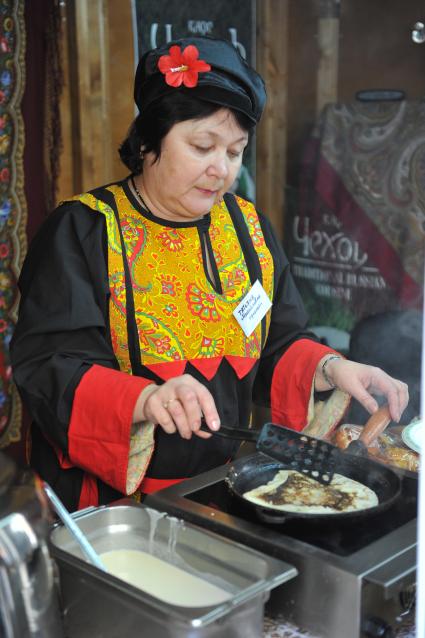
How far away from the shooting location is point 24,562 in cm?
80

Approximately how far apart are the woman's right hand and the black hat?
620mm

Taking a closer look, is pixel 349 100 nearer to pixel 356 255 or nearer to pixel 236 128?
pixel 356 255

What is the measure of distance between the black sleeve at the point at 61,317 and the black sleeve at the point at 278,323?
43 centimetres

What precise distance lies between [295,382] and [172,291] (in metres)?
0.36

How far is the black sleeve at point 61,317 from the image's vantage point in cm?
160

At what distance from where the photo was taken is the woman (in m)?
1.59

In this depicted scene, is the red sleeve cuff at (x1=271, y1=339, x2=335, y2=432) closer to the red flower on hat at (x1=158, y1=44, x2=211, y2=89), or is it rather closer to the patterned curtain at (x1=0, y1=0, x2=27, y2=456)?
the red flower on hat at (x1=158, y1=44, x2=211, y2=89)

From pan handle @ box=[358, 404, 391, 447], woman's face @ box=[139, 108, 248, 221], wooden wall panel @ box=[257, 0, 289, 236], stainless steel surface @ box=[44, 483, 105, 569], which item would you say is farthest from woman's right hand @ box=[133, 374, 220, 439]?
wooden wall panel @ box=[257, 0, 289, 236]

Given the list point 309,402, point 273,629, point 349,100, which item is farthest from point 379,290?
point 273,629

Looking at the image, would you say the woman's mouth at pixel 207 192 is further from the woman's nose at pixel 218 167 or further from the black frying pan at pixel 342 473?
the black frying pan at pixel 342 473

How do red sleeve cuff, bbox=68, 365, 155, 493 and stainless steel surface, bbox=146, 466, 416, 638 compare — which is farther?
red sleeve cuff, bbox=68, 365, 155, 493

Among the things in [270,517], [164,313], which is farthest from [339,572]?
[164,313]

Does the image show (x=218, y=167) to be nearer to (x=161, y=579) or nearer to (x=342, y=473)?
(x=342, y=473)

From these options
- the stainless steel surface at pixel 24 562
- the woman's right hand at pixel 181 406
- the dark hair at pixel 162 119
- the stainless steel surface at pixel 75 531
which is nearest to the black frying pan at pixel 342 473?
the woman's right hand at pixel 181 406
